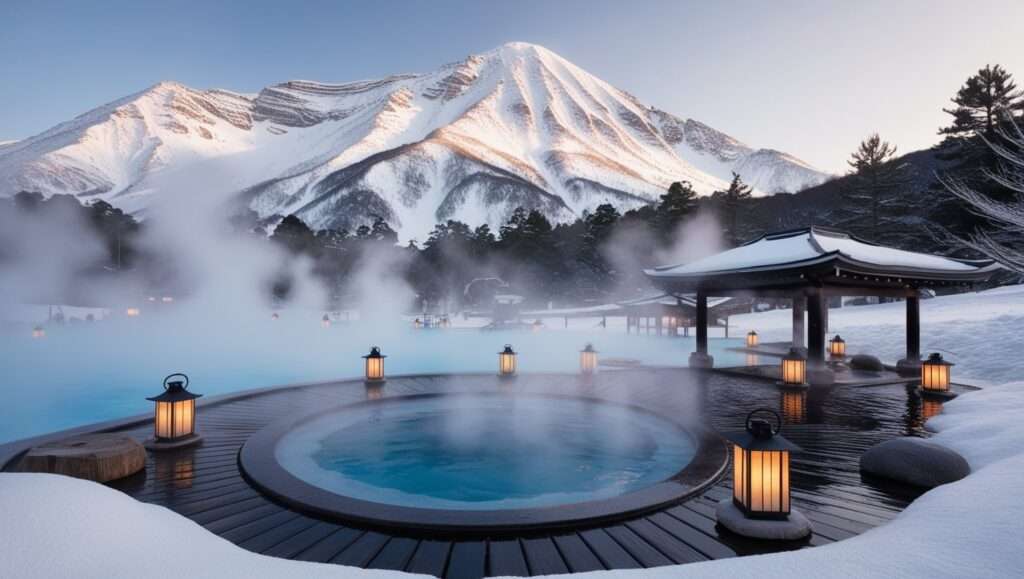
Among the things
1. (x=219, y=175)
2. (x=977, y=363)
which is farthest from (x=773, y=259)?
(x=219, y=175)

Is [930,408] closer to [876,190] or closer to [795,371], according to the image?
[795,371]

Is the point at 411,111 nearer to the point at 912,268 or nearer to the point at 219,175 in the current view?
the point at 219,175

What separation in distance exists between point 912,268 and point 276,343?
89.0ft

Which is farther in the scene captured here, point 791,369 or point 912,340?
point 912,340

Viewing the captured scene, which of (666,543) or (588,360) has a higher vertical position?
(588,360)

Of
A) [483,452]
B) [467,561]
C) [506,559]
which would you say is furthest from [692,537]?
[483,452]

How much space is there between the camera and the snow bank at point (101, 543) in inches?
98.0

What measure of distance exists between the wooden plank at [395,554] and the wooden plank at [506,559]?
1.84ft

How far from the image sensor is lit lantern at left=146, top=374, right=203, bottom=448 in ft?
18.2

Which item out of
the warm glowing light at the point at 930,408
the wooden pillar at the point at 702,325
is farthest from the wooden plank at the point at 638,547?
the wooden pillar at the point at 702,325

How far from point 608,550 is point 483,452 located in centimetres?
412

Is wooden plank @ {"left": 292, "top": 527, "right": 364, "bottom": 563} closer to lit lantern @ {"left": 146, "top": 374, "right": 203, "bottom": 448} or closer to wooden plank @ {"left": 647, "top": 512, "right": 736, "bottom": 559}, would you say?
wooden plank @ {"left": 647, "top": 512, "right": 736, "bottom": 559}

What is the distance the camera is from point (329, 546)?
332 cm

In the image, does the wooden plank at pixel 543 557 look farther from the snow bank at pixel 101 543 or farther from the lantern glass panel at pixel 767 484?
the lantern glass panel at pixel 767 484
